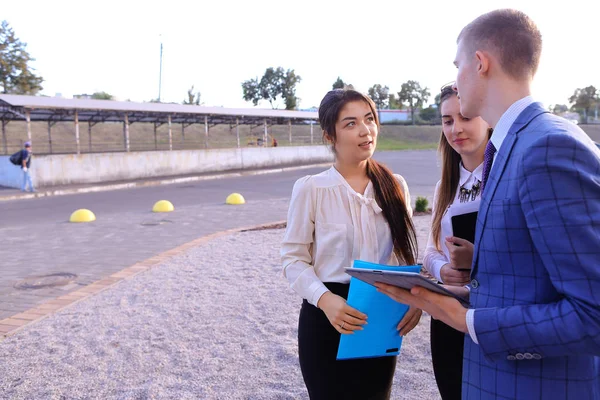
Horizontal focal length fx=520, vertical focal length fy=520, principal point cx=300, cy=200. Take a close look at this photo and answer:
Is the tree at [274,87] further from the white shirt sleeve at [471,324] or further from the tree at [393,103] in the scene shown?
the white shirt sleeve at [471,324]

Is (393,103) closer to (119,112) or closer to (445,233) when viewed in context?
(119,112)

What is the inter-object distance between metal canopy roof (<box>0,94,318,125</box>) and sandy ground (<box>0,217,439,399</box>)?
1666 centimetres

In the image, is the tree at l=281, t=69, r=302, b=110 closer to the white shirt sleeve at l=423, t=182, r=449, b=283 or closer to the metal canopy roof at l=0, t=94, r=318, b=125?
the metal canopy roof at l=0, t=94, r=318, b=125

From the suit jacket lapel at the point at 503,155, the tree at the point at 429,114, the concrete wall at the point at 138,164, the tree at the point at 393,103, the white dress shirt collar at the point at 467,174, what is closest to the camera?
the suit jacket lapel at the point at 503,155

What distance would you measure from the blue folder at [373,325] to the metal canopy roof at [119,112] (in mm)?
20358

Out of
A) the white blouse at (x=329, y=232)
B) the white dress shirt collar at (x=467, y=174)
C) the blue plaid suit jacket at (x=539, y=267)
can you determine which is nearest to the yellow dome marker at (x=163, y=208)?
the white blouse at (x=329, y=232)

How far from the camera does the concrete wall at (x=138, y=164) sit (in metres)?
20.1

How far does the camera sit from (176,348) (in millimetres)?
4375

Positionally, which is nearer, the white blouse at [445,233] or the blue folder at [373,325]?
the blue folder at [373,325]

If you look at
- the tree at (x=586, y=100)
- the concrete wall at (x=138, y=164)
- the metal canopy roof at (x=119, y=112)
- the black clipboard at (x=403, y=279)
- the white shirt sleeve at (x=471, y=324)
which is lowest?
the concrete wall at (x=138, y=164)

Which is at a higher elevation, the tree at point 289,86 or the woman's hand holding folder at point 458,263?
the tree at point 289,86

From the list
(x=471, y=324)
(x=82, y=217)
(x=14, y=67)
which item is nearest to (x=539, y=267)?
(x=471, y=324)

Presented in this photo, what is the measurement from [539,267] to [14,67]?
52.4 m

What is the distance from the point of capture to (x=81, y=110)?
23328 mm
